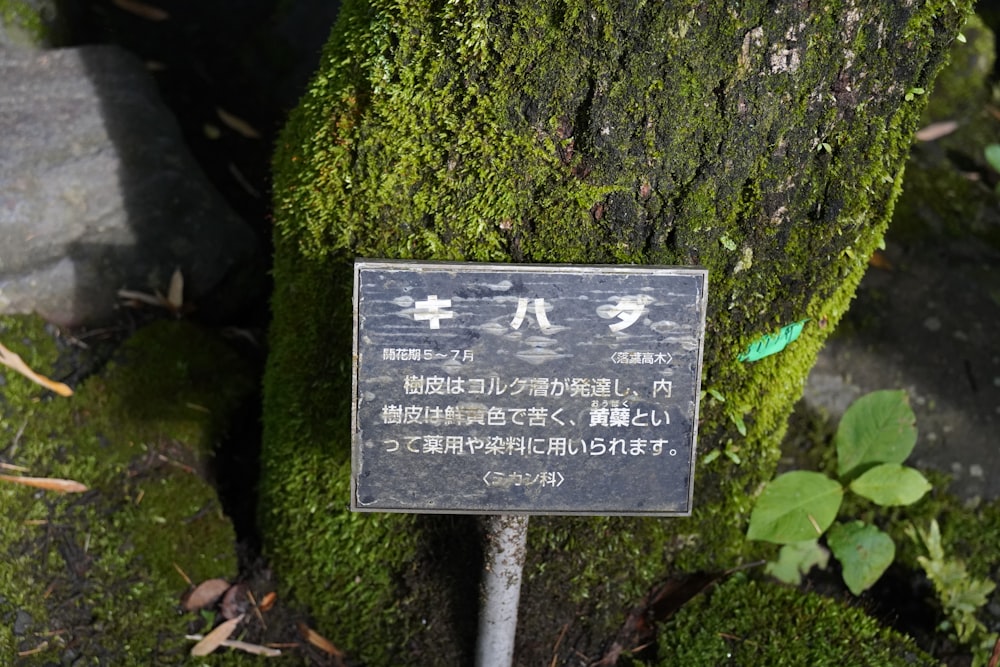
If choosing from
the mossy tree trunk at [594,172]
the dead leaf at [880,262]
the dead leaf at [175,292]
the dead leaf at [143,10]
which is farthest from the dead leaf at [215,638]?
the dead leaf at [143,10]

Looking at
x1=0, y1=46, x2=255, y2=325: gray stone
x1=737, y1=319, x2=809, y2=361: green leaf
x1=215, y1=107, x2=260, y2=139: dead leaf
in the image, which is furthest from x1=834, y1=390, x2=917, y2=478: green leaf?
x1=215, y1=107, x2=260, y2=139: dead leaf

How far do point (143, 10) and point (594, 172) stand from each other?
319 cm

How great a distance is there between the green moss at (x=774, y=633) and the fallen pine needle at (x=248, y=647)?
1187 millimetres

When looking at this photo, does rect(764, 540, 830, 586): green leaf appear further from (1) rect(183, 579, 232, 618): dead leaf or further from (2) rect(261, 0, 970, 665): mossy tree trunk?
(1) rect(183, 579, 232, 618): dead leaf

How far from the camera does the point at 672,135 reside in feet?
6.81

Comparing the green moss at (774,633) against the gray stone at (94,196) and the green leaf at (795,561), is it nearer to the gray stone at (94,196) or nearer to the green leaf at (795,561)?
the green leaf at (795,561)

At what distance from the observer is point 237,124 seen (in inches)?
167

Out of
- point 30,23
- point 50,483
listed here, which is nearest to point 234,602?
point 50,483

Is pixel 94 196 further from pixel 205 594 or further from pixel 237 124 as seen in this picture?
pixel 205 594

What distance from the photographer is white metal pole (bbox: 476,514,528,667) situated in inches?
93.3

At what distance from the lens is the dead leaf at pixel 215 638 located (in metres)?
2.74

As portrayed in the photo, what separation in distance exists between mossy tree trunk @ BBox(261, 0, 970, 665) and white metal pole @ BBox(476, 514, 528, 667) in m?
→ 0.18

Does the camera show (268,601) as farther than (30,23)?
No

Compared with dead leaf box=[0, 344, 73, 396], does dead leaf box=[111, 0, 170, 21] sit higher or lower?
higher
